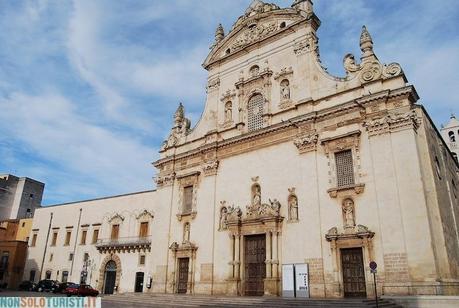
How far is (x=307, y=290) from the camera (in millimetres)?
18797

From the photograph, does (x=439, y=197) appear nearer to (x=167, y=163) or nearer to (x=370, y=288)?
(x=370, y=288)

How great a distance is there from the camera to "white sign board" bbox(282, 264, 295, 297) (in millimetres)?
19062

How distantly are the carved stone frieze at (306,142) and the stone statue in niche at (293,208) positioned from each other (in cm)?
276

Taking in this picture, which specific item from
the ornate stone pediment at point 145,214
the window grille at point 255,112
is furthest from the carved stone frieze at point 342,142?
the ornate stone pediment at point 145,214

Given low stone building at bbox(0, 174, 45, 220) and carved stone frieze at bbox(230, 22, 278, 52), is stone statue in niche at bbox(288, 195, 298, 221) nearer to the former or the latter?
carved stone frieze at bbox(230, 22, 278, 52)

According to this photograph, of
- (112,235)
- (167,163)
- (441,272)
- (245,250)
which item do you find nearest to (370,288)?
(441,272)

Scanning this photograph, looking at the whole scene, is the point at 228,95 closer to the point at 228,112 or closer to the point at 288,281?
the point at 228,112

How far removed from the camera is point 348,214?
62.5 feet

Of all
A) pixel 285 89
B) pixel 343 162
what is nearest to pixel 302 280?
pixel 343 162

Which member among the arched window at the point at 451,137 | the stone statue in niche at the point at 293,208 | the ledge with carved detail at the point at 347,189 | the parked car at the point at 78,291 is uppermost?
the arched window at the point at 451,137

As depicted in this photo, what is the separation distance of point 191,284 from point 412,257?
45.3 feet

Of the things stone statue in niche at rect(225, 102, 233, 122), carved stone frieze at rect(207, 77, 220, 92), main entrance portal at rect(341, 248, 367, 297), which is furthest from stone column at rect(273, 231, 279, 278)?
carved stone frieze at rect(207, 77, 220, 92)

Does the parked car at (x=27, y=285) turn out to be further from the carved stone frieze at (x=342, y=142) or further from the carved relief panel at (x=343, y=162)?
the carved stone frieze at (x=342, y=142)

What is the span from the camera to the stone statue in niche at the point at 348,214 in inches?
742
